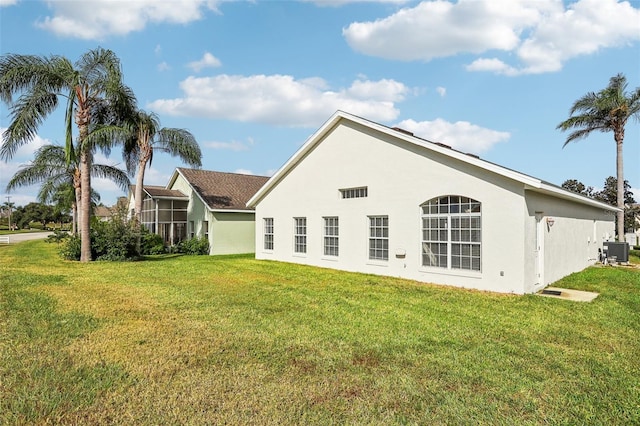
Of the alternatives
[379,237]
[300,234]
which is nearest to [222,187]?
[300,234]

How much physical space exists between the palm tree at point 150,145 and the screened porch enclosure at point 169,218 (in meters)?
2.81

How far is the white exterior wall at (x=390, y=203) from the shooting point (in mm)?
10598

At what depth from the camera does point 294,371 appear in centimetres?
484

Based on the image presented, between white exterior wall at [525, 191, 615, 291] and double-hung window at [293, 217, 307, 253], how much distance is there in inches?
372

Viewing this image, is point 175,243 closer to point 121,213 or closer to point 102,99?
point 121,213

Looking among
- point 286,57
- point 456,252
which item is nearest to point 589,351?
point 456,252

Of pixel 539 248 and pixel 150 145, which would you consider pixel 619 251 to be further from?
pixel 150 145

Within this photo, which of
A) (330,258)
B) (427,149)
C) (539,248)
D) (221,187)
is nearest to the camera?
(539,248)

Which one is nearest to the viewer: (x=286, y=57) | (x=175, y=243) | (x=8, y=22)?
(x=8, y=22)

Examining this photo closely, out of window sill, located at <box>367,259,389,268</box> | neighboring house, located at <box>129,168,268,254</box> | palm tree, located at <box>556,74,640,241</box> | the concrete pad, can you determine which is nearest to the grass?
the concrete pad

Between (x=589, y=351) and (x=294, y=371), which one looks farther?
(x=589, y=351)

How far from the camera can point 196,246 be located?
23141 millimetres

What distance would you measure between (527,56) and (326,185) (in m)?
9.01

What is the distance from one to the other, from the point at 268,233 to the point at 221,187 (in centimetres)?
834
